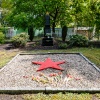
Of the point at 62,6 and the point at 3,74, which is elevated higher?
the point at 62,6

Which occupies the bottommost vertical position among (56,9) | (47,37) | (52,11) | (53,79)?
(53,79)

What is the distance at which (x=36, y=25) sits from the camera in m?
13.5

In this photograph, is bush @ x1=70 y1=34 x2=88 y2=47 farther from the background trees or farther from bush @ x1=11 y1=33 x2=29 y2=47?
bush @ x1=11 y1=33 x2=29 y2=47

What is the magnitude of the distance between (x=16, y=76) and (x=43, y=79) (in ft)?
2.80

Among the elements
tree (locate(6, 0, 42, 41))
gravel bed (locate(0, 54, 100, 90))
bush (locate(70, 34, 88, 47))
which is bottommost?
gravel bed (locate(0, 54, 100, 90))

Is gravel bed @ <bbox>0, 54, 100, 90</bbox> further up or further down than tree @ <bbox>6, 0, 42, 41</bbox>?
further down

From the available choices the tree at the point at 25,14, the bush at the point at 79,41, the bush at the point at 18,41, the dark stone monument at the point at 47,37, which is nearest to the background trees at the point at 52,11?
the tree at the point at 25,14

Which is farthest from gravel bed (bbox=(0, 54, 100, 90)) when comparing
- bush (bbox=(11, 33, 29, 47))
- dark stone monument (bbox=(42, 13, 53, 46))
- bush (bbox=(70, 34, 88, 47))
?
dark stone monument (bbox=(42, 13, 53, 46))

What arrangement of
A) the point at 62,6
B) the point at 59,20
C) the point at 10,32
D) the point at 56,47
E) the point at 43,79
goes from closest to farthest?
the point at 43,79, the point at 56,47, the point at 62,6, the point at 59,20, the point at 10,32

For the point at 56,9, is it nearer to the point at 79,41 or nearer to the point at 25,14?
the point at 25,14

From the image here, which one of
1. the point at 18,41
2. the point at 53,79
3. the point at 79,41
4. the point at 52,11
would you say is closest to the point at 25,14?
the point at 52,11

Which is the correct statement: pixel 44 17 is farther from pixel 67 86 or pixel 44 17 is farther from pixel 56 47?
pixel 67 86

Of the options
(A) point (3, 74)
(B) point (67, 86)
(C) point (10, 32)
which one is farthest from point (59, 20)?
(B) point (67, 86)

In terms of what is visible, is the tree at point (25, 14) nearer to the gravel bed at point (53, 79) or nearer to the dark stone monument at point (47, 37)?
the dark stone monument at point (47, 37)
